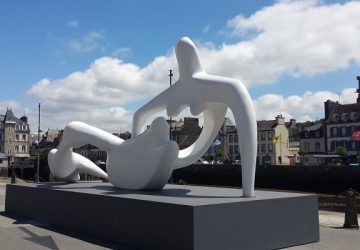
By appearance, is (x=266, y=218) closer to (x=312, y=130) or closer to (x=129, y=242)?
(x=129, y=242)

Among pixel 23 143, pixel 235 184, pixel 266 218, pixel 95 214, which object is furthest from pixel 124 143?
pixel 23 143

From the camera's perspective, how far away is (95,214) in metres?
11.6

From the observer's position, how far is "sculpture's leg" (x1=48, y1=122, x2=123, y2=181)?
14.4 m

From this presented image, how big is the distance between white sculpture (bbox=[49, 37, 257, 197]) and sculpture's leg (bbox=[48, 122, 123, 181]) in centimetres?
3

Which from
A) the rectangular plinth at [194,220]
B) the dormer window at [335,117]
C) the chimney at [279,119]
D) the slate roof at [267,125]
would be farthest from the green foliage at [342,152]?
the rectangular plinth at [194,220]

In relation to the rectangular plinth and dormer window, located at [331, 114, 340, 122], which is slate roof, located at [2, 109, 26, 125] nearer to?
dormer window, located at [331, 114, 340, 122]

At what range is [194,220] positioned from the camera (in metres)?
8.60

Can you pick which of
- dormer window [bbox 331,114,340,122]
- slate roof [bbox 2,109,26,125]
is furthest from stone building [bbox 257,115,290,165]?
slate roof [bbox 2,109,26,125]

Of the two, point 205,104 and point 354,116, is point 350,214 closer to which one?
point 205,104

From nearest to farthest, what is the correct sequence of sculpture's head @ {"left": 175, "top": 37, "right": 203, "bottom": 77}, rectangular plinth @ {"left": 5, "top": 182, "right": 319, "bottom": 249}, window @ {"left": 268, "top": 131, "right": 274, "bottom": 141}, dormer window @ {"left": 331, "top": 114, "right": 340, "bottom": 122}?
rectangular plinth @ {"left": 5, "top": 182, "right": 319, "bottom": 249} < sculpture's head @ {"left": 175, "top": 37, "right": 203, "bottom": 77} < dormer window @ {"left": 331, "top": 114, "right": 340, "bottom": 122} < window @ {"left": 268, "top": 131, "right": 274, "bottom": 141}

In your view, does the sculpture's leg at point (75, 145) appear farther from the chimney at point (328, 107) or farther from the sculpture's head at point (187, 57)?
the chimney at point (328, 107)

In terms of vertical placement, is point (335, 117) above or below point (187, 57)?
above

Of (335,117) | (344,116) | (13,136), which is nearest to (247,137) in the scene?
(344,116)

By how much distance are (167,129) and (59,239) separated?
4036 millimetres
